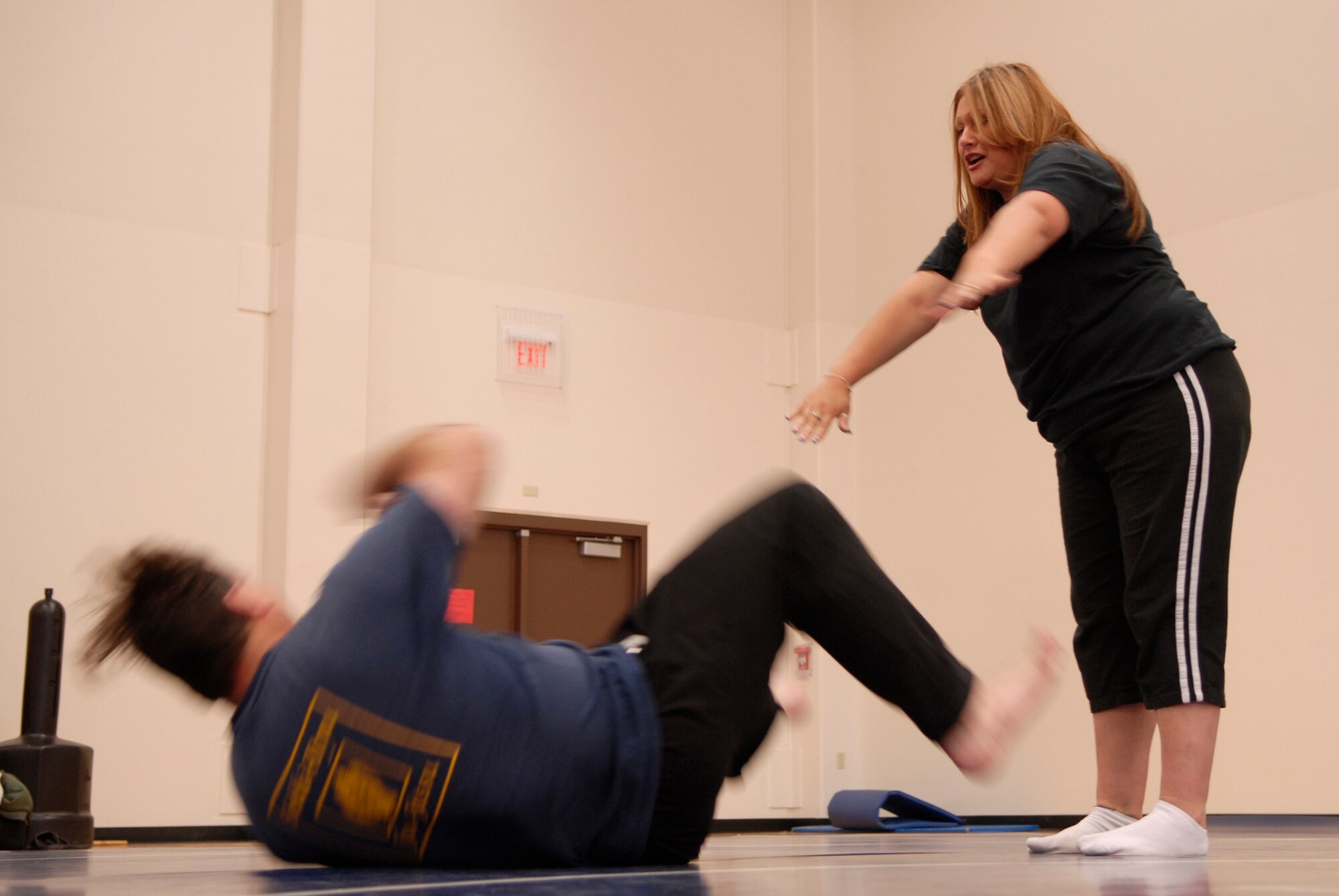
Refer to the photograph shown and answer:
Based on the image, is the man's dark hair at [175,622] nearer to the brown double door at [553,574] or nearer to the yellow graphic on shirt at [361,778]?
the yellow graphic on shirt at [361,778]

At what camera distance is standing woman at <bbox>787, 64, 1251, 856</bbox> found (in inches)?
76.3

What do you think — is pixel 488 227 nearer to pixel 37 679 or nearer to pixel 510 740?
pixel 37 679

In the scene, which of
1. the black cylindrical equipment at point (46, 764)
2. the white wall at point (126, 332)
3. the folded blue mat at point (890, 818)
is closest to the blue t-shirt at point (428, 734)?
the black cylindrical equipment at point (46, 764)

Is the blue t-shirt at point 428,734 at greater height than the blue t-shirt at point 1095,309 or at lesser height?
lesser

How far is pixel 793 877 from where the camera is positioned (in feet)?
4.53

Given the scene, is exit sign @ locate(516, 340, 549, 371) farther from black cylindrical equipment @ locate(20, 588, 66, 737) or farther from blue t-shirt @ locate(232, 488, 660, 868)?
blue t-shirt @ locate(232, 488, 660, 868)

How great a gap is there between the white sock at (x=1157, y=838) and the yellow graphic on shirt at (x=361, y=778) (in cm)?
99

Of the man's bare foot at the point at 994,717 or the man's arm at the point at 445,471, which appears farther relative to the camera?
the man's bare foot at the point at 994,717

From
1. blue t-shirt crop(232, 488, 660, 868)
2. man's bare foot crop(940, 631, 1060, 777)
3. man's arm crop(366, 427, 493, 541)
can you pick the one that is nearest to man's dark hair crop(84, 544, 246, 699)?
blue t-shirt crop(232, 488, 660, 868)

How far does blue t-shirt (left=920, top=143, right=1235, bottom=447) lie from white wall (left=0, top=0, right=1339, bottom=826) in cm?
383

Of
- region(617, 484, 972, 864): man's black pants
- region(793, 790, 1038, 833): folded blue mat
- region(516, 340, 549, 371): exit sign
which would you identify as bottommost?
region(793, 790, 1038, 833): folded blue mat

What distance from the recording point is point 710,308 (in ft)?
24.8

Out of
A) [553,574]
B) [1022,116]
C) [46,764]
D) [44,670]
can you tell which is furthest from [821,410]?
[553,574]

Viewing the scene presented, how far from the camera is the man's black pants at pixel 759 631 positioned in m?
1.41
